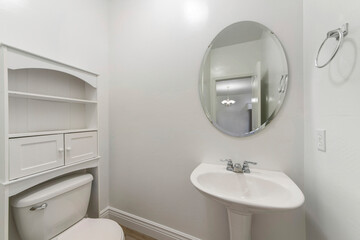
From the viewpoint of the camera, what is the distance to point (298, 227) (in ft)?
3.15

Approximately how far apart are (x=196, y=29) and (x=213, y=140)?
0.93 metres

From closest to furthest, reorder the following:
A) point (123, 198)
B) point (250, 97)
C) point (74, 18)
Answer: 1. point (250, 97)
2. point (74, 18)
3. point (123, 198)

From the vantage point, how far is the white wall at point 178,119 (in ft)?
3.21

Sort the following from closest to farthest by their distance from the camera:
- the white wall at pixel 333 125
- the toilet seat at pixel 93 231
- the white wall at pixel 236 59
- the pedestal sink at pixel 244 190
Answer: the white wall at pixel 333 125
the pedestal sink at pixel 244 190
the toilet seat at pixel 93 231
the white wall at pixel 236 59

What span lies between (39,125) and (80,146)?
328 mm

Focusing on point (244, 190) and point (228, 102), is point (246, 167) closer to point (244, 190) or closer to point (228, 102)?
point (244, 190)

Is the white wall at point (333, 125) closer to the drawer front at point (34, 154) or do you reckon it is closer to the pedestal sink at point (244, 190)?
the pedestal sink at point (244, 190)

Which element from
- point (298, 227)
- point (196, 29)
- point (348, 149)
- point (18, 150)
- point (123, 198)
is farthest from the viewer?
point (123, 198)

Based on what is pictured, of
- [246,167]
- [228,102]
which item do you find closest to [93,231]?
[246,167]

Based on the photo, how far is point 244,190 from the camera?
3.25 ft

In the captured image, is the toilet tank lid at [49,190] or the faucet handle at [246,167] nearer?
the toilet tank lid at [49,190]

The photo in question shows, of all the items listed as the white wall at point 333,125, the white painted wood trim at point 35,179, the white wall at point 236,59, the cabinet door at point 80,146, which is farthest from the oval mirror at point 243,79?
the white painted wood trim at point 35,179

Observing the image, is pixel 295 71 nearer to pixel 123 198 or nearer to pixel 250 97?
pixel 250 97

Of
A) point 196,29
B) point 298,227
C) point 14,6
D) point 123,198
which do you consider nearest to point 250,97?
point 196,29
